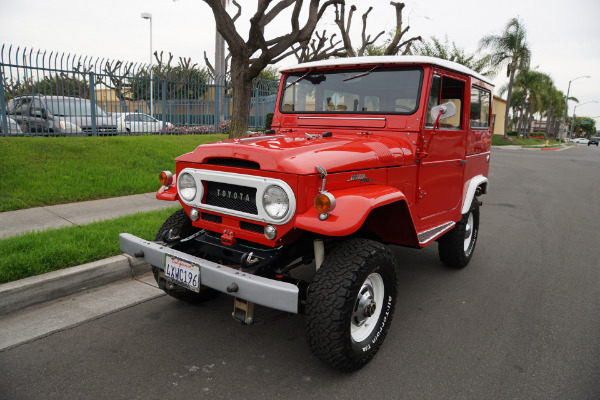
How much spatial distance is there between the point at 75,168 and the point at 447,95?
652 cm

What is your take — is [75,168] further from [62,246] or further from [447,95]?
[447,95]

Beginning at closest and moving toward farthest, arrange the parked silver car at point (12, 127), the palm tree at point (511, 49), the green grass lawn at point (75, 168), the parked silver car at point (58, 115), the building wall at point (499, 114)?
the green grass lawn at point (75, 168), the parked silver car at point (12, 127), the parked silver car at point (58, 115), the palm tree at point (511, 49), the building wall at point (499, 114)

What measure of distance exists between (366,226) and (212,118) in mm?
11336

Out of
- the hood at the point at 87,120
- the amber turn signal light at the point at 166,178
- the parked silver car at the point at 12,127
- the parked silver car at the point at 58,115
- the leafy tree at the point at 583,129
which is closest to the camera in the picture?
the amber turn signal light at the point at 166,178

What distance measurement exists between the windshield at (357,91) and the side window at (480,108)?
3.84 ft

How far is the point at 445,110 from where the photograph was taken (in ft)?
11.1

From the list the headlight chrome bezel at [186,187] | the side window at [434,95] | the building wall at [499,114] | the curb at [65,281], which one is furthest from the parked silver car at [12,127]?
the building wall at [499,114]

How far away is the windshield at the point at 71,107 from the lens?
966 centimetres

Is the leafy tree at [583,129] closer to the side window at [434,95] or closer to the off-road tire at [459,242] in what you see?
the off-road tire at [459,242]

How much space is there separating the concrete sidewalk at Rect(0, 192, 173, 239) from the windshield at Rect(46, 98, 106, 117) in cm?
425

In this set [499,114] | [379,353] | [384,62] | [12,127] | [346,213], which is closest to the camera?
[346,213]

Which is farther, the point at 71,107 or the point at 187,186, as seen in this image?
the point at 71,107

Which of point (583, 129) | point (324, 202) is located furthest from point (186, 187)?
point (583, 129)

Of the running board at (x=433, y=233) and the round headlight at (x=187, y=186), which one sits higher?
the round headlight at (x=187, y=186)
